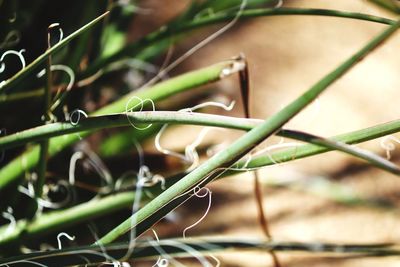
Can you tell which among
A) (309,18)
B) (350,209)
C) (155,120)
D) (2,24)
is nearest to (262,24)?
(309,18)

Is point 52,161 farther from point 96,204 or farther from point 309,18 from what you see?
point 309,18

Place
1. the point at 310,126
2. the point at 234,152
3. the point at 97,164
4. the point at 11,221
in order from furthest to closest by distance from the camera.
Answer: the point at 310,126 < the point at 97,164 < the point at 11,221 < the point at 234,152

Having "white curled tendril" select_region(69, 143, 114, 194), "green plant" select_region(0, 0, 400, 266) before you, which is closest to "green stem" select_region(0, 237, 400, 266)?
"green plant" select_region(0, 0, 400, 266)

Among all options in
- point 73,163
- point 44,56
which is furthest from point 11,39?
point 44,56

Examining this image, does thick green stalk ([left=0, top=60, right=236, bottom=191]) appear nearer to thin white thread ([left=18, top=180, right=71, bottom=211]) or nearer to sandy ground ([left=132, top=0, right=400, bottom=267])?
thin white thread ([left=18, top=180, right=71, bottom=211])

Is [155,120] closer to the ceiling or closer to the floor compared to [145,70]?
closer to the floor

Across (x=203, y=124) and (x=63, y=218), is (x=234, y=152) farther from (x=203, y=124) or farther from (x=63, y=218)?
(x=63, y=218)

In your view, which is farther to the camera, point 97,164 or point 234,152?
point 97,164
